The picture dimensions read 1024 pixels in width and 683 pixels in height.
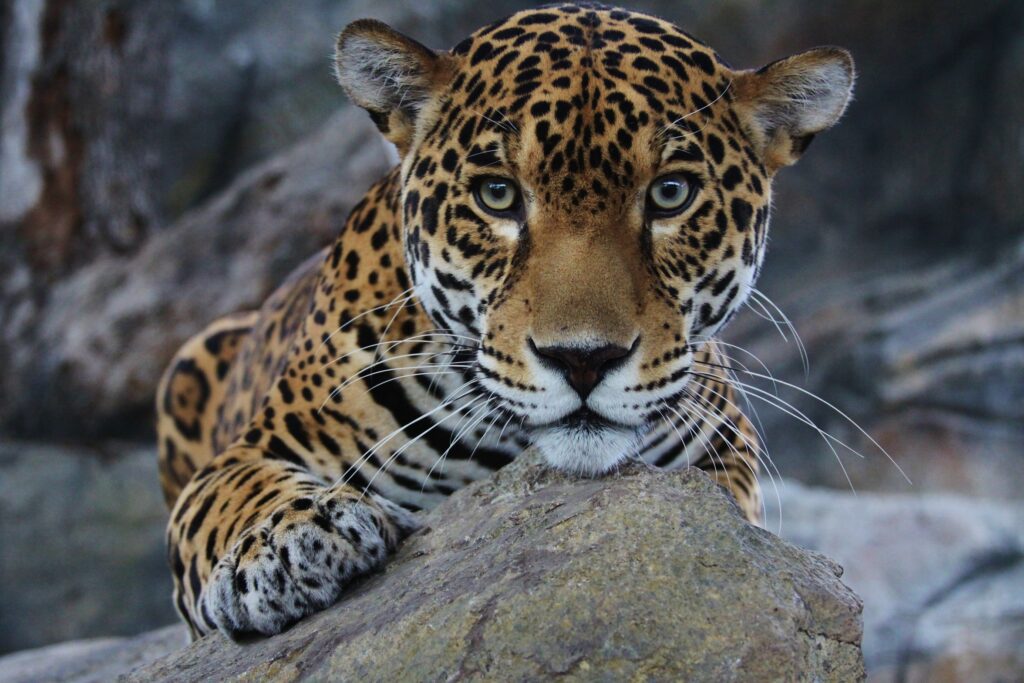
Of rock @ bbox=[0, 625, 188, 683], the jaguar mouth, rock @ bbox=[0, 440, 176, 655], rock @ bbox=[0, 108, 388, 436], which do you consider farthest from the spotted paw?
rock @ bbox=[0, 440, 176, 655]

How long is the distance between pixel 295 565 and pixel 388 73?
7.12 ft

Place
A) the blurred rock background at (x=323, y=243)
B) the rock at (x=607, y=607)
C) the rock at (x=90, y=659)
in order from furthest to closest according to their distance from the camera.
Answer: the blurred rock background at (x=323, y=243), the rock at (x=90, y=659), the rock at (x=607, y=607)

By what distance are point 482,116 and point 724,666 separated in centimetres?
240

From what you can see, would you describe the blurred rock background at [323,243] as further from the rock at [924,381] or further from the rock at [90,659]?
the rock at [90,659]

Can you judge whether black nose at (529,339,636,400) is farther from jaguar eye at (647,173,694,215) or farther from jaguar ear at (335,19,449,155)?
jaguar ear at (335,19,449,155)

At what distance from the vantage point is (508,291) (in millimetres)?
4582

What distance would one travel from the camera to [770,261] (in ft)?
61.4

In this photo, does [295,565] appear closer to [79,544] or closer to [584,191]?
[584,191]

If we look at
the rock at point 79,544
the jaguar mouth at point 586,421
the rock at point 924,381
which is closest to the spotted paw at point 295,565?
the jaguar mouth at point 586,421

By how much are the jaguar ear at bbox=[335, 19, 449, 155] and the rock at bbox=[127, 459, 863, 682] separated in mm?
1990

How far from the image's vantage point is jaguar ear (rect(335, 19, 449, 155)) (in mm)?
5309

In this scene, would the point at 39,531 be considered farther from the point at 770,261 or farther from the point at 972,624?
the point at 770,261

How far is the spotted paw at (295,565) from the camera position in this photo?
4316 mm

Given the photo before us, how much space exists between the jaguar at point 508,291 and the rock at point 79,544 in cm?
697
